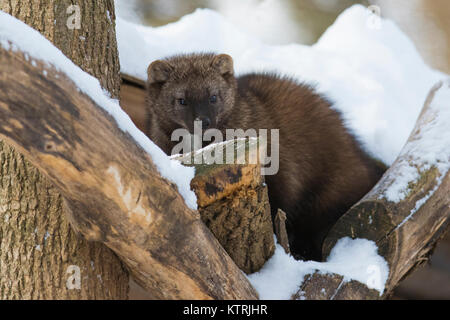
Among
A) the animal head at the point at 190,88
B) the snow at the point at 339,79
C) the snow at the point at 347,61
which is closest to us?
the snow at the point at 339,79

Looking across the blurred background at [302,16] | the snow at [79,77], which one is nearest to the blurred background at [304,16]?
the blurred background at [302,16]

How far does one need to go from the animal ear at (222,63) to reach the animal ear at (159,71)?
33cm

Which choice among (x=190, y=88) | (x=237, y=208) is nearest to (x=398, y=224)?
(x=237, y=208)

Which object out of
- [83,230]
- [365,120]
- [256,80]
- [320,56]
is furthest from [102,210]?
[320,56]

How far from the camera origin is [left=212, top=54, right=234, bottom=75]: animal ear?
361 centimetres

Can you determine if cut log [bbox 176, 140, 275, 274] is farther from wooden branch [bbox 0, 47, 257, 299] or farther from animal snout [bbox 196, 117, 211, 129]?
animal snout [bbox 196, 117, 211, 129]

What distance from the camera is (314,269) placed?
2410 mm

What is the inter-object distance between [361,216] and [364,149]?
135 centimetres

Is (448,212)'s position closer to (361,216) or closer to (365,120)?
(361,216)

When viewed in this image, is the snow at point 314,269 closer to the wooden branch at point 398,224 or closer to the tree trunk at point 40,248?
the wooden branch at point 398,224

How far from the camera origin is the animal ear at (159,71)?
354 cm

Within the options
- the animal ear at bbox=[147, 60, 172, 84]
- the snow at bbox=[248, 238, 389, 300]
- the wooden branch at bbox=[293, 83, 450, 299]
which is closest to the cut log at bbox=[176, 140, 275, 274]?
the snow at bbox=[248, 238, 389, 300]

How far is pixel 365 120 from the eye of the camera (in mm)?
4305

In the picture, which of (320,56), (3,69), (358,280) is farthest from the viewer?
(320,56)
